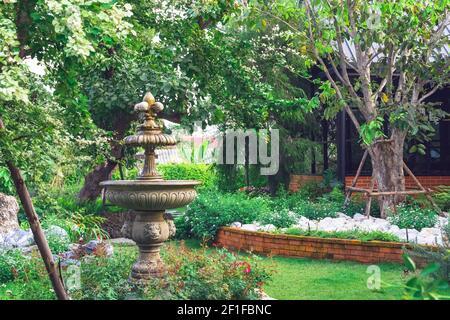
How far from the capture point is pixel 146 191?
5598mm

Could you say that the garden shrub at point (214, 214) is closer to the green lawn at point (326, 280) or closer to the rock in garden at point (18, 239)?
the green lawn at point (326, 280)

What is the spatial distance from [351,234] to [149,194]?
12.1ft

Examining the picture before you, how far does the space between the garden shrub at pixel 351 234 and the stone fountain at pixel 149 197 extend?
118 inches

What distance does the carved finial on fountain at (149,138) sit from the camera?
6023mm

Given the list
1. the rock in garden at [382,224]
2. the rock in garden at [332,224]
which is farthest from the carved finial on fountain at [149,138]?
the rock in garden at [382,224]

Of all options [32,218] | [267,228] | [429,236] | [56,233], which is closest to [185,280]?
[32,218]

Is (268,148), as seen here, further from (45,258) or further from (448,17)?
(45,258)

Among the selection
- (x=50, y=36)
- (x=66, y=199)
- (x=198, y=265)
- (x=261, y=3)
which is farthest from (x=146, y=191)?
(x=66, y=199)

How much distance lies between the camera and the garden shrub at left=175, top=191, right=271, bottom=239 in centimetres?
950

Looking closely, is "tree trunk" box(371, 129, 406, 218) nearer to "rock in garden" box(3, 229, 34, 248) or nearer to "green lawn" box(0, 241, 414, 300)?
"green lawn" box(0, 241, 414, 300)

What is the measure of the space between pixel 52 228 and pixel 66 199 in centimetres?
425

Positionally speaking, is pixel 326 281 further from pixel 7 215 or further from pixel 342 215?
Result: pixel 7 215

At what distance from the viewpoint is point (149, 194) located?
559 cm

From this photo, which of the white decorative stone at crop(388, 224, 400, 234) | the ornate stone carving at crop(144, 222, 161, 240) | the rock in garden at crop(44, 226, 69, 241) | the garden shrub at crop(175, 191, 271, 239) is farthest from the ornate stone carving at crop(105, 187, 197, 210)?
the white decorative stone at crop(388, 224, 400, 234)
